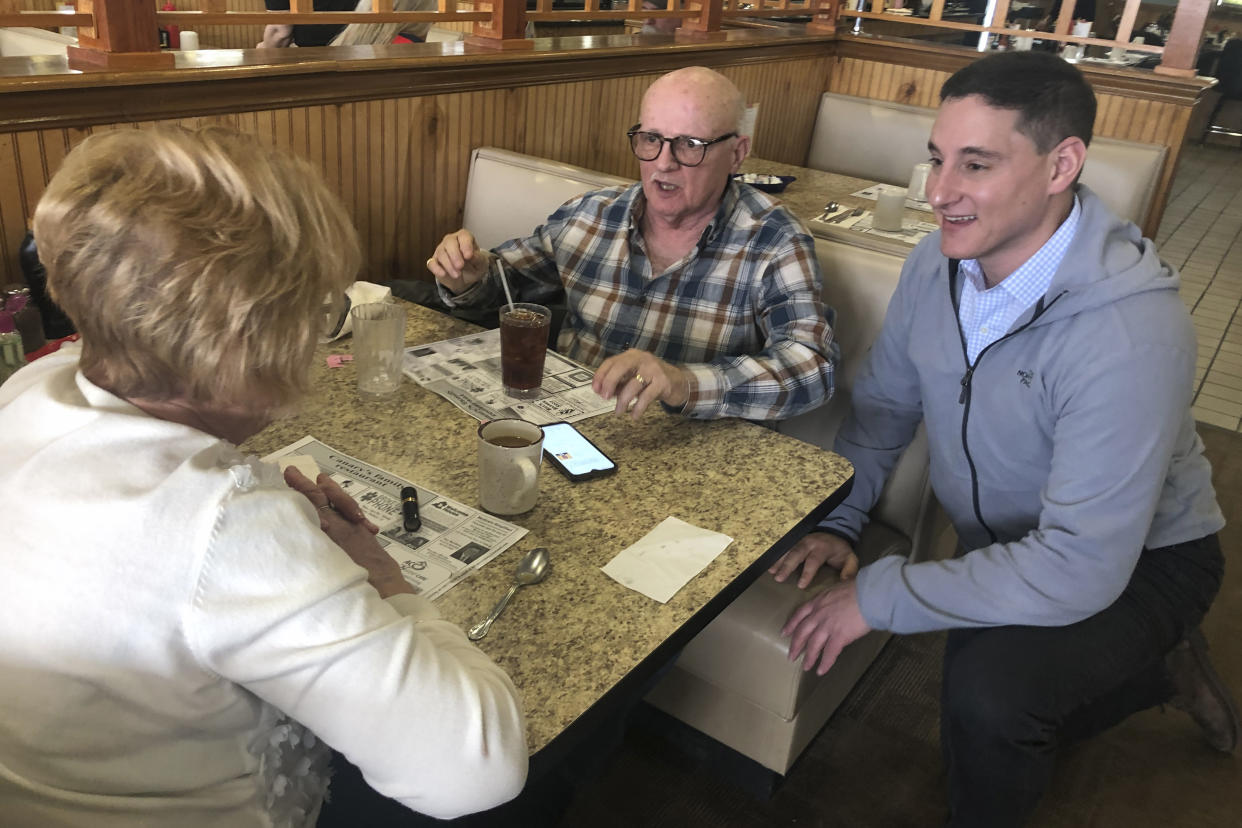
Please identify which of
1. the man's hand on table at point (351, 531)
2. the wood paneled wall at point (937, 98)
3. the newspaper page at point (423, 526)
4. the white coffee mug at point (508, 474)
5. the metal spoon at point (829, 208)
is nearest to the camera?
the man's hand on table at point (351, 531)

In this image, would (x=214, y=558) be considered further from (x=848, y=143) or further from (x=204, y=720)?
(x=848, y=143)

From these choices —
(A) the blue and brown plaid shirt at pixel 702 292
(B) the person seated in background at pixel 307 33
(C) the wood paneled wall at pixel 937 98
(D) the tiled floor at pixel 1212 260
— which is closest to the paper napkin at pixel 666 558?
(A) the blue and brown plaid shirt at pixel 702 292

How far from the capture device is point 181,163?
0.77 m

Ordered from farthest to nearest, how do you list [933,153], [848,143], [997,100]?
[848,143]
[933,153]
[997,100]

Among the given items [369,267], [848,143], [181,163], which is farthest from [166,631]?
[848,143]

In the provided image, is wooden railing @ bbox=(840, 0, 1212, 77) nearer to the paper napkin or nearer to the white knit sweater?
the paper napkin

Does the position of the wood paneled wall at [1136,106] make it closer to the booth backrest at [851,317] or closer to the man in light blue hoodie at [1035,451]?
the booth backrest at [851,317]

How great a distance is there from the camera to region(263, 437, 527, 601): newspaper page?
3.60 ft

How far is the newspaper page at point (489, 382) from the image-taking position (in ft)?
4.95

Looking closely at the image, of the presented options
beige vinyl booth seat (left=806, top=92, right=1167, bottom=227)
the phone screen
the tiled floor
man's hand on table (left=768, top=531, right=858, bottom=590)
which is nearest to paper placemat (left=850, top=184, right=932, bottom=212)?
beige vinyl booth seat (left=806, top=92, right=1167, bottom=227)

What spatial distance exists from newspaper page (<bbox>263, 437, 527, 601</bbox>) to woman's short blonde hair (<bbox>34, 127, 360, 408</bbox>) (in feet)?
1.13

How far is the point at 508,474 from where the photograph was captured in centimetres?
120

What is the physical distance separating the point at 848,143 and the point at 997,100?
106 inches

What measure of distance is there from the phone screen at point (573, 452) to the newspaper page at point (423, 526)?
17cm
